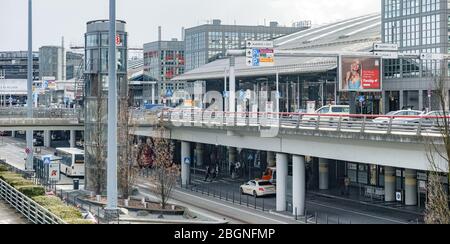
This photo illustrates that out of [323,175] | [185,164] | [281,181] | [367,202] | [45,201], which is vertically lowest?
[367,202]

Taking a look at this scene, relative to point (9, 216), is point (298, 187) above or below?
below

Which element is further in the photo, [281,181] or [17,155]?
[17,155]

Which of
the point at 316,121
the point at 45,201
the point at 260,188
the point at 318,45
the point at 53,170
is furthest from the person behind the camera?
the point at 318,45

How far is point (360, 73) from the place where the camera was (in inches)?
2489

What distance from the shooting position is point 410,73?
2987 inches

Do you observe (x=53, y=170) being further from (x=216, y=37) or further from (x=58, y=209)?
(x=216, y=37)

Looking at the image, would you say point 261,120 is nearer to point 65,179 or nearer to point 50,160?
point 50,160

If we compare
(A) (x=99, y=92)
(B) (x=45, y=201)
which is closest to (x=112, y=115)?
(B) (x=45, y=201)

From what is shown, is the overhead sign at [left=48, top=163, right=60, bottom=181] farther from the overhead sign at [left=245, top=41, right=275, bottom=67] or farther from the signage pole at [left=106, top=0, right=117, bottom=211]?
the signage pole at [left=106, top=0, right=117, bottom=211]

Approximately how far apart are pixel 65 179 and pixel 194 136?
13105 millimetres

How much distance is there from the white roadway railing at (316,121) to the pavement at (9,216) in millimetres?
14273

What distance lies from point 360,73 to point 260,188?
19.3 m

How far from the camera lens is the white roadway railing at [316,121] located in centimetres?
2965
